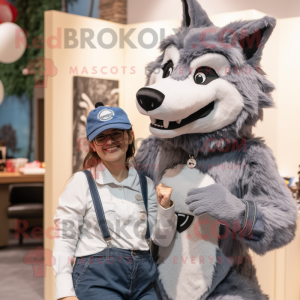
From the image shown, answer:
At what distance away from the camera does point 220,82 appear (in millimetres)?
1460

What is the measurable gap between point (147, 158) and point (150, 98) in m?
0.41

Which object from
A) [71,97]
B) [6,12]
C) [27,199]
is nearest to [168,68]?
[71,97]

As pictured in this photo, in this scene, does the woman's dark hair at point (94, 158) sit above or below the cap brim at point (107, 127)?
below

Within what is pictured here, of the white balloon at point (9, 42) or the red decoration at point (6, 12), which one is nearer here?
the white balloon at point (9, 42)

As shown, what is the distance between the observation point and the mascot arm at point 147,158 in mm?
1696

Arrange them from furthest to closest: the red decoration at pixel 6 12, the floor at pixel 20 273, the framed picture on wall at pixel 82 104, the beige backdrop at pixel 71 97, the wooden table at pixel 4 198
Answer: the wooden table at pixel 4 198, the red decoration at pixel 6 12, the floor at pixel 20 273, the framed picture on wall at pixel 82 104, the beige backdrop at pixel 71 97

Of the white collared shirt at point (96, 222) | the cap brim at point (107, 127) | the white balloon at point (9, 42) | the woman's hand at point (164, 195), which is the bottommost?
the white collared shirt at point (96, 222)

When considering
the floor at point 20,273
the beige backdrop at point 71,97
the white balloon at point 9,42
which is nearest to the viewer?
the beige backdrop at point 71,97

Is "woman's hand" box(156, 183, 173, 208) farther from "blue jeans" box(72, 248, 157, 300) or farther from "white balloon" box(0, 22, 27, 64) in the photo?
"white balloon" box(0, 22, 27, 64)

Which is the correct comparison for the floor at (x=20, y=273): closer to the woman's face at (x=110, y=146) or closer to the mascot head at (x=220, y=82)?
the woman's face at (x=110, y=146)

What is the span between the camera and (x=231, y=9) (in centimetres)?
279

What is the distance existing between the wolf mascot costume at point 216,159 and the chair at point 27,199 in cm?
344

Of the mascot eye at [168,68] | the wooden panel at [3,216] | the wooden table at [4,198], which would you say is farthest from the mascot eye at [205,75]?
the wooden panel at [3,216]

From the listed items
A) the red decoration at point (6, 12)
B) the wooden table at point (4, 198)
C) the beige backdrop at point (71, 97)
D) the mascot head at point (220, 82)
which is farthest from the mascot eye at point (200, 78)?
the wooden table at point (4, 198)
